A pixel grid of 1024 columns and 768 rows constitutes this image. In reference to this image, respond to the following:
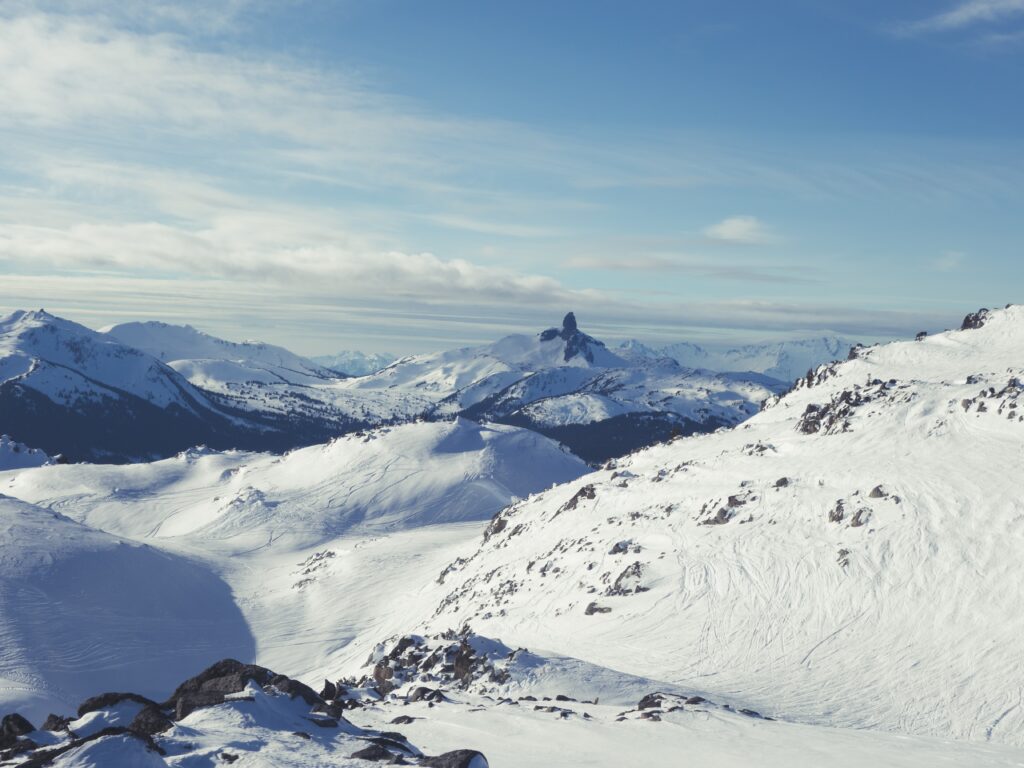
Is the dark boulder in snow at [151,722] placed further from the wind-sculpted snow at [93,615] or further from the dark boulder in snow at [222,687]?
the wind-sculpted snow at [93,615]

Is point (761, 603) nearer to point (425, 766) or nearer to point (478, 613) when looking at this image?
point (478, 613)

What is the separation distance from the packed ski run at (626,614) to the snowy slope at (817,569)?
19 centimetres

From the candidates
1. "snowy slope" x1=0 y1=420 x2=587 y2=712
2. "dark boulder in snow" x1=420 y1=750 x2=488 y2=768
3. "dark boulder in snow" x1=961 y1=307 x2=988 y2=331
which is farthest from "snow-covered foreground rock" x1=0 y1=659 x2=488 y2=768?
"dark boulder in snow" x1=961 y1=307 x2=988 y2=331

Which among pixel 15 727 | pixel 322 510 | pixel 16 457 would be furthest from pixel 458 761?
pixel 16 457

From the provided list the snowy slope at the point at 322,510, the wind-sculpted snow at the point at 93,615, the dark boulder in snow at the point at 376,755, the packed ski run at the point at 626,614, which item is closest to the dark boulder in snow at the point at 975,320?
the packed ski run at the point at 626,614

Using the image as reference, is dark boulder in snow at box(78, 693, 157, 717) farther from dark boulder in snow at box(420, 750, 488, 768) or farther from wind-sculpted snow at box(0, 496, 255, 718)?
wind-sculpted snow at box(0, 496, 255, 718)

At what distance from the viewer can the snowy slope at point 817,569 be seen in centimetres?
3488

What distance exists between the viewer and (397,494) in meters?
135

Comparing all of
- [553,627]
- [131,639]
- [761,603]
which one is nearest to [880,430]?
[761,603]

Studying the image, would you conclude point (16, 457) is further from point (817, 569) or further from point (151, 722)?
point (151, 722)

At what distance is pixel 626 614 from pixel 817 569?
38.6 feet

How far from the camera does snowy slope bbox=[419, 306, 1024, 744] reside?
34875 millimetres

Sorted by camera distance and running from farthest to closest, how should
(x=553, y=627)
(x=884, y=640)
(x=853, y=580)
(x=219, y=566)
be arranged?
(x=219, y=566) < (x=553, y=627) < (x=853, y=580) < (x=884, y=640)

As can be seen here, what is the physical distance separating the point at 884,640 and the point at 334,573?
223ft
